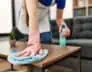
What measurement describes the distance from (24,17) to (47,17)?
201 mm

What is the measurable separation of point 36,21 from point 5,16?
3052mm

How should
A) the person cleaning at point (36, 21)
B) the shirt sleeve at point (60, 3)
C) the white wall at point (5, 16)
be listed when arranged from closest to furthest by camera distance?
the person cleaning at point (36, 21) < the shirt sleeve at point (60, 3) < the white wall at point (5, 16)

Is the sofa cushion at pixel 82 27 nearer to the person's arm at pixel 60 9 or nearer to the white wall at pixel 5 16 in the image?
the white wall at pixel 5 16

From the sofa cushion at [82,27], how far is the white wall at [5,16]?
4.72 ft

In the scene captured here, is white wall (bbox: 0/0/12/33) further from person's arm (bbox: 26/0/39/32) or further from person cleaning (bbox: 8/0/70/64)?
person's arm (bbox: 26/0/39/32)

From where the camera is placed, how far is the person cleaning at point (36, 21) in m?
0.89

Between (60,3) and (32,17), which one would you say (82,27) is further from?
(32,17)

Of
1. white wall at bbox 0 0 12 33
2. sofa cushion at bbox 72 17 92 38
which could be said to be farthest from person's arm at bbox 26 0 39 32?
white wall at bbox 0 0 12 33

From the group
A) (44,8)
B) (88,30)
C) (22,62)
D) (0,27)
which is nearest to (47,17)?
(44,8)

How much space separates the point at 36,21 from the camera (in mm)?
933

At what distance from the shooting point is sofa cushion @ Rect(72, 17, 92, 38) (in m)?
3.33

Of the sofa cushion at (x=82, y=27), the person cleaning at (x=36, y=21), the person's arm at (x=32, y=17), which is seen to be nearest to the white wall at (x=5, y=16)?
the sofa cushion at (x=82, y=27)

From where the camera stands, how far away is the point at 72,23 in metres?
3.58

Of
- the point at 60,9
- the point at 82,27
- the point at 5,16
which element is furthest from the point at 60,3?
the point at 5,16
